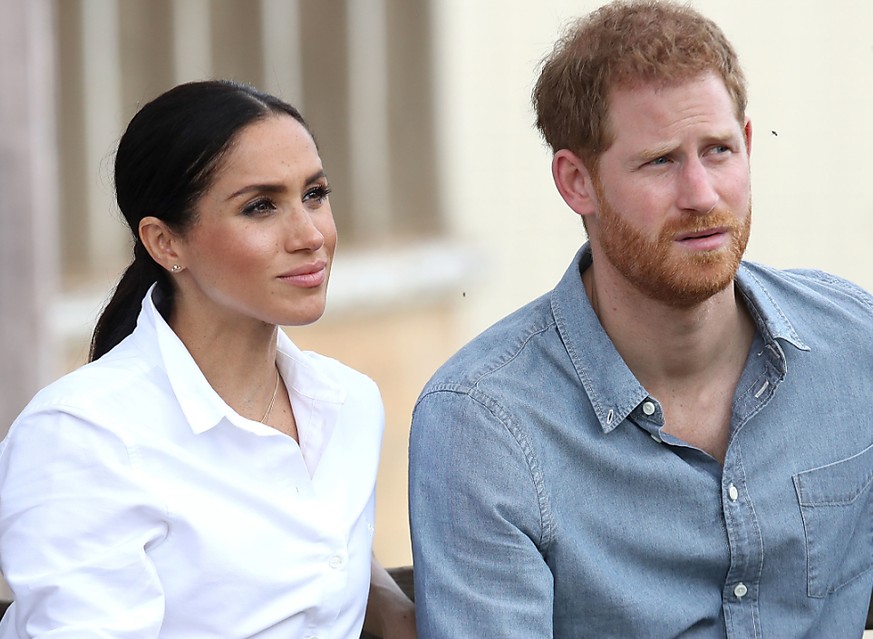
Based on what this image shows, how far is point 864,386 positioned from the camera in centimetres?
230

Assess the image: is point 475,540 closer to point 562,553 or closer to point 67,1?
point 562,553

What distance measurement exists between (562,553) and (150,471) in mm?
572

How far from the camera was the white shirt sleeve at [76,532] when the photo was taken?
1865 mm

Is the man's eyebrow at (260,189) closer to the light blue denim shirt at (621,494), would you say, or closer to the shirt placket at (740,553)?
the light blue denim shirt at (621,494)

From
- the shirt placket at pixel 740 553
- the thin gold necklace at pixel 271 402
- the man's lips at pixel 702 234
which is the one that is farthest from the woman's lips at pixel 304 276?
the shirt placket at pixel 740 553

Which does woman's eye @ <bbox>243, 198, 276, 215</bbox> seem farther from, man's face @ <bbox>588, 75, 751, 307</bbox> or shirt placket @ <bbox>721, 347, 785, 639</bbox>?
shirt placket @ <bbox>721, 347, 785, 639</bbox>

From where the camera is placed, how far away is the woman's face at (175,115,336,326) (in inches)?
82.0

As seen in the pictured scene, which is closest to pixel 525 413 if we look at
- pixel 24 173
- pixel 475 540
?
pixel 475 540

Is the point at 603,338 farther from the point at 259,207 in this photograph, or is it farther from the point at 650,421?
the point at 259,207

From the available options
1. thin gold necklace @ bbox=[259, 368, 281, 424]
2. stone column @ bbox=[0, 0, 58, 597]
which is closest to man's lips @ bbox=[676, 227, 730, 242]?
thin gold necklace @ bbox=[259, 368, 281, 424]

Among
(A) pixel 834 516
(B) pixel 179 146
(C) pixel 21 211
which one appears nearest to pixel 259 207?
(B) pixel 179 146

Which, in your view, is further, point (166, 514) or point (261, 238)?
point (261, 238)

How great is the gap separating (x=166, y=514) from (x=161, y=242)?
0.41 m

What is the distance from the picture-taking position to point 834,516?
2.23m
